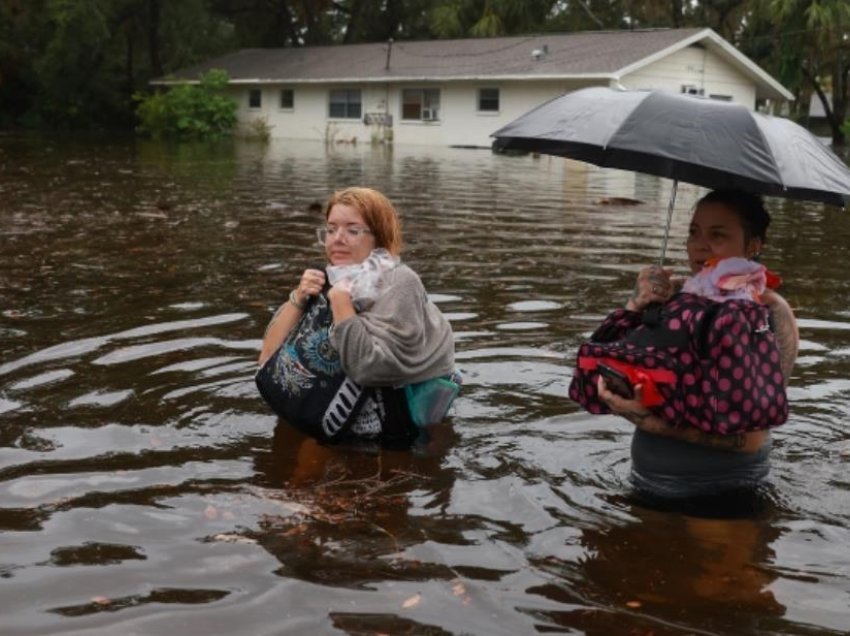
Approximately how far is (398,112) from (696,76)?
11.2 metres

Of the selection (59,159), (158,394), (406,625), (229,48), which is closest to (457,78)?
(59,159)

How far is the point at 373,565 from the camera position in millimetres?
3541

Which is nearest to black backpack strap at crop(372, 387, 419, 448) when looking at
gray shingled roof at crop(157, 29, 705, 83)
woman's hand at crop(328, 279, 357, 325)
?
woman's hand at crop(328, 279, 357, 325)

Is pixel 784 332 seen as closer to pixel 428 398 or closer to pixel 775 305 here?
pixel 775 305

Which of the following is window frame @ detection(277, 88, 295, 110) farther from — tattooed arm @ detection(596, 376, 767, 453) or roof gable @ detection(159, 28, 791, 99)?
tattooed arm @ detection(596, 376, 767, 453)

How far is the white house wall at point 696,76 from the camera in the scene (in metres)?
34.7

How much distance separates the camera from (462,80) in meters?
36.8

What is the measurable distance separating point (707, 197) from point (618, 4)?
164ft

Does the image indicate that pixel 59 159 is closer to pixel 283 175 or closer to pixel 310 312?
pixel 283 175

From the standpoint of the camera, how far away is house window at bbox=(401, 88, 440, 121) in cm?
3894

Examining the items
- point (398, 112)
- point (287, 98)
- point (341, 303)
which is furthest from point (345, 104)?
point (341, 303)

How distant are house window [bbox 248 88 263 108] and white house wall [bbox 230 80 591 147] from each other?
0.17 metres

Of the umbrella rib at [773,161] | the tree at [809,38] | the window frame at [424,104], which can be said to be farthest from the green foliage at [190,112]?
the umbrella rib at [773,161]

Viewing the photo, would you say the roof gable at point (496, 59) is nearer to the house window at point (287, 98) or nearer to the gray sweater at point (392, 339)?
the house window at point (287, 98)
